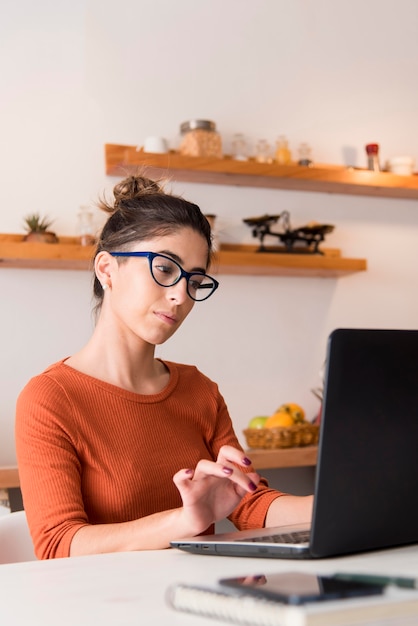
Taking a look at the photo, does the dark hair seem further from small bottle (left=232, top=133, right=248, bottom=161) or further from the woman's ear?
small bottle (left=232, top=133, right=248, bottom=161)

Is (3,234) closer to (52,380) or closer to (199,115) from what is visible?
(199,115)

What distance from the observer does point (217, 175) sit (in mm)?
3383

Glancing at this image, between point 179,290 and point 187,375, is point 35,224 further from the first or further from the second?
point 179,290

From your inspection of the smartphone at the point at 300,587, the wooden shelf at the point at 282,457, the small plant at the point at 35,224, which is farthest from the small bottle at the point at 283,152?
the smartphone at the point at 300,587

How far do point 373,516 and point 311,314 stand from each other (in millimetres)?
2671

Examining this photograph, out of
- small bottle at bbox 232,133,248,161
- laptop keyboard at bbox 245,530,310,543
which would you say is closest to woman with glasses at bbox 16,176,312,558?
laptop keyboard at bbox 245,530,310,543

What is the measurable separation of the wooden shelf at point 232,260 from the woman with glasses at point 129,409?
1.27m

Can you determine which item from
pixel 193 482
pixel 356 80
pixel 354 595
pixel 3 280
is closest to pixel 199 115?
pixel 356 80

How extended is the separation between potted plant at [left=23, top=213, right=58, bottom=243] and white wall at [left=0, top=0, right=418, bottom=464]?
0.05m

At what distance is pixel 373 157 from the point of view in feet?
12.1

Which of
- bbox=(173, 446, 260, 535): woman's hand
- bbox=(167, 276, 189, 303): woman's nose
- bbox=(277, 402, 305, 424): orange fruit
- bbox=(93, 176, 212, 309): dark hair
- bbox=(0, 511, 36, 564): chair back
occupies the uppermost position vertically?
bbox=(93, 176, 212, 309): dark hair

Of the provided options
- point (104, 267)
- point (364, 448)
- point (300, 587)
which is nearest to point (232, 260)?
point (104, 267)

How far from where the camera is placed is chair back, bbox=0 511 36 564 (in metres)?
1.42

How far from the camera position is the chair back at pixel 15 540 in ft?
4.64
